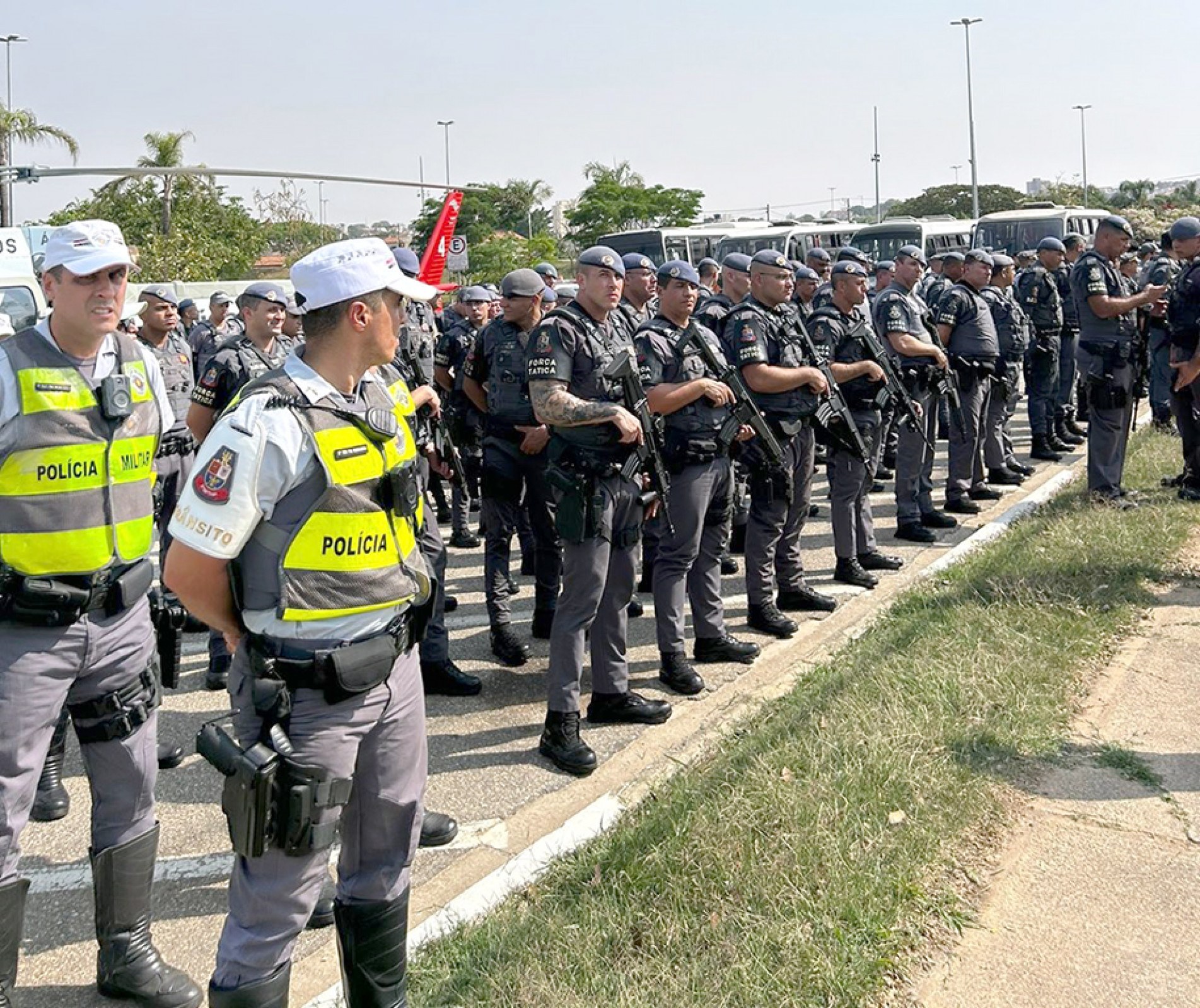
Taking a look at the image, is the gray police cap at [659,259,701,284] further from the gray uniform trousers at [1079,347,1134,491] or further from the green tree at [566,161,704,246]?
the green tree at [566,161,704,246]

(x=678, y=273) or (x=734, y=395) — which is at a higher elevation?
(x=678, y=273)

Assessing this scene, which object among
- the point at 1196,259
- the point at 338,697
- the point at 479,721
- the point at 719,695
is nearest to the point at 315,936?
the point at 338,697

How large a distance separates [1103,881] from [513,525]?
3.71 m

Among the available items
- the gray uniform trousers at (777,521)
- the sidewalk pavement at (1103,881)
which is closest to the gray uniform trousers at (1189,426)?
the gray uniform trousers at (777,521)

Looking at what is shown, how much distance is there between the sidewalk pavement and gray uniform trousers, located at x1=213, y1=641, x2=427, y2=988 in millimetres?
1370

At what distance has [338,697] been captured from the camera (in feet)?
8.09

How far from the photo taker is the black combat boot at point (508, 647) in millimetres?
5969

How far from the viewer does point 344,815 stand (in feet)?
8.73

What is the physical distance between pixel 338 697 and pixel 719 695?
3.21 metres

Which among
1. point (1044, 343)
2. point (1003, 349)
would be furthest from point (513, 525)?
point (1044, 343)

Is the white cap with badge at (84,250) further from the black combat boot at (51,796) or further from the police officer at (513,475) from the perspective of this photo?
the police officer at (513,475)

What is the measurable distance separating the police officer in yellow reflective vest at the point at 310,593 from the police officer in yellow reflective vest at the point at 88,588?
0.67 metres

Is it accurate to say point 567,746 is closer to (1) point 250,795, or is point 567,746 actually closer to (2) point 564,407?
(2) point 564,407

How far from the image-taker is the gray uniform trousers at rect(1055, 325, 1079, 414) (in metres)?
11.7
